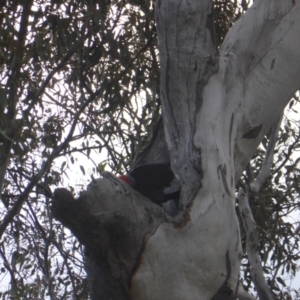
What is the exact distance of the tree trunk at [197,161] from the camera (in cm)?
142

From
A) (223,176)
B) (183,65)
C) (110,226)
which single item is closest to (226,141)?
(223,176)

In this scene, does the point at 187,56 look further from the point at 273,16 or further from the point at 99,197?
the point at 99,197

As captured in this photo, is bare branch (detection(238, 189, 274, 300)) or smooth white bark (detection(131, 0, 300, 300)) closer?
smooth white bark (detection(131, 0, 300, 300))

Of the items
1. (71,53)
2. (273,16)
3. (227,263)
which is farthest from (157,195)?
(71,53)

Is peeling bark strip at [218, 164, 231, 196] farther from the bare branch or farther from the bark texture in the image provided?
the bare branch

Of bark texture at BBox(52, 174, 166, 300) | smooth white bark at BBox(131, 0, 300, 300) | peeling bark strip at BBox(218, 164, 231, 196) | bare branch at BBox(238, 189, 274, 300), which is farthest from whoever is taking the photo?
bare branch at BBox(238, 189, 274, 300)

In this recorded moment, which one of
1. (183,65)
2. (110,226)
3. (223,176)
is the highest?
(183,65)

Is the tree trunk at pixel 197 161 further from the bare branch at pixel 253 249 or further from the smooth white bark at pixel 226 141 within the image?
the bare branch at pixel 253 249

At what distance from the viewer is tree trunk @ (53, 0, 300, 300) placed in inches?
55.7

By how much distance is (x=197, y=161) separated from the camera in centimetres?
167

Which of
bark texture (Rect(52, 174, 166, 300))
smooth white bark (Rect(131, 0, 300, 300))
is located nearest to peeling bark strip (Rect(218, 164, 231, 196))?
smooth white bark (Rect(131, 0, 300, 300))

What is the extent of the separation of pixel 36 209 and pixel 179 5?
278 cm

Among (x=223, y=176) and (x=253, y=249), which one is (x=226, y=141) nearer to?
(x=223, y=176)

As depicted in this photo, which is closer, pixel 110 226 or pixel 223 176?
pixel 110 226
